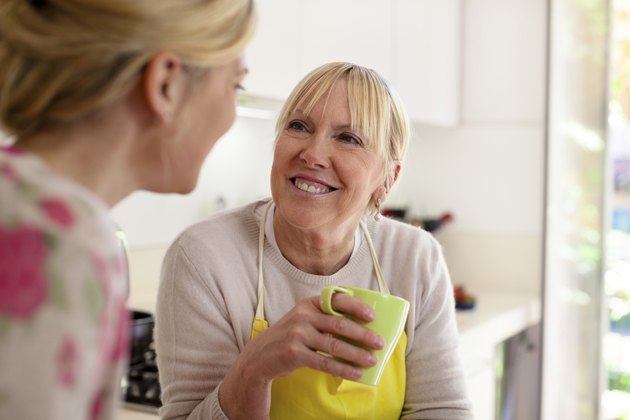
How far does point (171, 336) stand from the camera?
46.5 inches

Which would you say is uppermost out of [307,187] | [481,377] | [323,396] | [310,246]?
[307,187]

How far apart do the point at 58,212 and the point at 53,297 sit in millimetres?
62

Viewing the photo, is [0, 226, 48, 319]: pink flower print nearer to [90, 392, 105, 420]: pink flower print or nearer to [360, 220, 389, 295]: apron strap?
[90, 392, 105, 420]: pink flower print

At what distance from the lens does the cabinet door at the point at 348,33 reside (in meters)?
2.30

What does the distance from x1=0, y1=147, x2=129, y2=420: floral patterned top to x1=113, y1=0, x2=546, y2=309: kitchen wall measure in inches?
117

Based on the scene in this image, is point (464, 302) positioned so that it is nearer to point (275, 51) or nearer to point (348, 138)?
point (275, 51)

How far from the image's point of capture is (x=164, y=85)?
26.1 inches

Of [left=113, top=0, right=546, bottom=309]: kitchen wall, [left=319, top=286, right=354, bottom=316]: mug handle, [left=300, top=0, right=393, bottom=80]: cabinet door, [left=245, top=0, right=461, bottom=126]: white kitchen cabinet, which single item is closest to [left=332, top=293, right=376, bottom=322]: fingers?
[left=319, top=286, right=354, bottom=316]: mug handle

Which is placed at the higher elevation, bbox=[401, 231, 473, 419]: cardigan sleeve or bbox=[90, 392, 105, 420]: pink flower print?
bbox=[90, 392, 105, 420]: pink flower print

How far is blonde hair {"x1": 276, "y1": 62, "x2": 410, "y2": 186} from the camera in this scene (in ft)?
4.24

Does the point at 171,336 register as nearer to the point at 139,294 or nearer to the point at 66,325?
the point at 66,325

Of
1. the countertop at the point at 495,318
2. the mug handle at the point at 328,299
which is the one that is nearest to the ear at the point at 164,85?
the mug handle at the point at 328,299

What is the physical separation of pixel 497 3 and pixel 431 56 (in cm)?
47

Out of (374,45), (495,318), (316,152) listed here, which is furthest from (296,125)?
(495,318)
